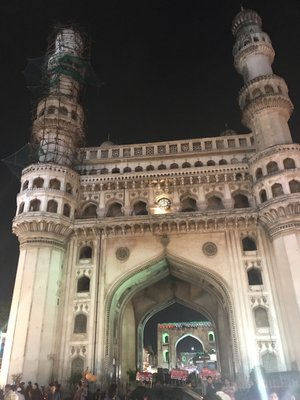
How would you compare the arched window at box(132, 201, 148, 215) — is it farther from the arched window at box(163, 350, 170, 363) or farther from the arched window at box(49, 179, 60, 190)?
the arched window at box(163, 350, 170, 363)

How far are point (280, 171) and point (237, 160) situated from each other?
4130 mm

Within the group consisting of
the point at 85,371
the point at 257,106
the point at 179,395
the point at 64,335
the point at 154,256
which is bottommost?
the point at 179,395

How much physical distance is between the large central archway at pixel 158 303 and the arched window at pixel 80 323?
1373mm

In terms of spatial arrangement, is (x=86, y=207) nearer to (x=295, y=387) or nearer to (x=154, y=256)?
(x=154, y=256)

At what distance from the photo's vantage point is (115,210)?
2356cm

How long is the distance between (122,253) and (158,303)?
7843 millimetres

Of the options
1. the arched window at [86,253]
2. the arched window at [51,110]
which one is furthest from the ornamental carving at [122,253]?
the arched window at [51,110]

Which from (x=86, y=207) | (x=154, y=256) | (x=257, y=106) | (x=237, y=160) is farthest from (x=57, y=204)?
(x=257, y=106)

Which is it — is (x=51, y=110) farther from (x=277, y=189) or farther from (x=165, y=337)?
(x=165, y=337)

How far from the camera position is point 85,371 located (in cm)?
1772

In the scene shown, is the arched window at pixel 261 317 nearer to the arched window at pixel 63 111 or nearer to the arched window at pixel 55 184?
the arched window at pixel 55 184

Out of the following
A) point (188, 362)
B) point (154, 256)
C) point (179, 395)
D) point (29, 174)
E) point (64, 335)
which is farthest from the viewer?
point (188, 362)

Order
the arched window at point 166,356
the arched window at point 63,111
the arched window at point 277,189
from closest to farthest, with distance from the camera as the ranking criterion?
the arched window at point 277,189 → the arched window at point 63,111 → the arched window at point 166,356

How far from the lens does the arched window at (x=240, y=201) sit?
2297 centimetres
